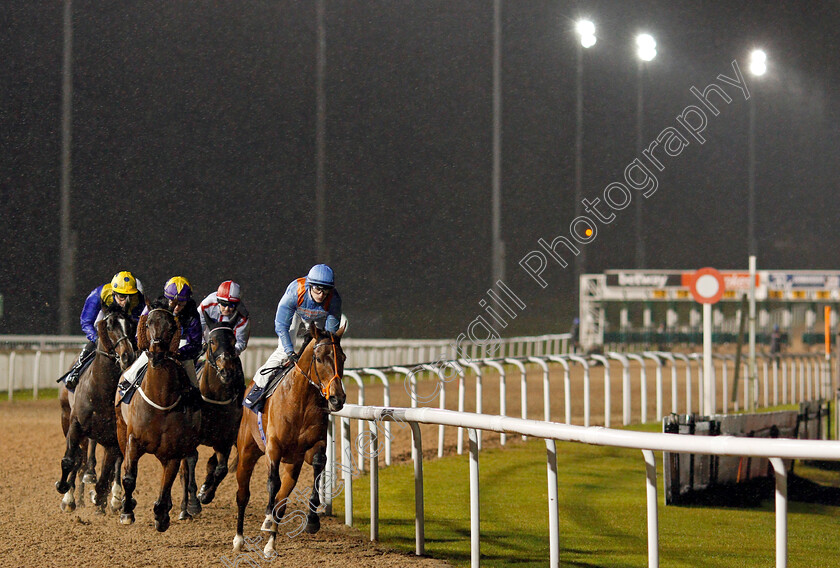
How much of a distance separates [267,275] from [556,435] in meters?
20.8

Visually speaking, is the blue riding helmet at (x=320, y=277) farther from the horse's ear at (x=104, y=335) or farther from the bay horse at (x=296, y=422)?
the horse's ear at (x=104, y=335)

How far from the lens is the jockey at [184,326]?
5.50 metres

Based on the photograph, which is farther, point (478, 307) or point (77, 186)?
point (478, 307)

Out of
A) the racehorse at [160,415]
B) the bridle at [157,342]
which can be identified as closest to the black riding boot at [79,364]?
the racehorse at [160,415]

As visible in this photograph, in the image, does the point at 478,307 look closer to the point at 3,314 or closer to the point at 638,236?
the point at 638,236

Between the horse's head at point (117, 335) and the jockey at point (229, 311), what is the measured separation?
49 cm

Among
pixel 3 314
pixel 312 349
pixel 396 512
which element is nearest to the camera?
pixel 312 349

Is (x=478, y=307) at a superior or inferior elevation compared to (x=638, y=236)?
inferior

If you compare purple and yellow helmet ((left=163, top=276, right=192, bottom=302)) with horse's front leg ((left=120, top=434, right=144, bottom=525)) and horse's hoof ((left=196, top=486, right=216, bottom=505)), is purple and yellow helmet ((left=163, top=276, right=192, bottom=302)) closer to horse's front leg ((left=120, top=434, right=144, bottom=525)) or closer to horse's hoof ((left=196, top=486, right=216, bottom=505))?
horse's front leg ((left=120, top=434, right=144, bottom=525))

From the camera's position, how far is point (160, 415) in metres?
5.25

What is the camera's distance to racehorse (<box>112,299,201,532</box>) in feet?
16.8

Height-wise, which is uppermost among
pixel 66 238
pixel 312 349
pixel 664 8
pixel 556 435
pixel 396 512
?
pixel 664 8

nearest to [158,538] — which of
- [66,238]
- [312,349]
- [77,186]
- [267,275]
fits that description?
[312,349]

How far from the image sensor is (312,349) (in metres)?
4.55
